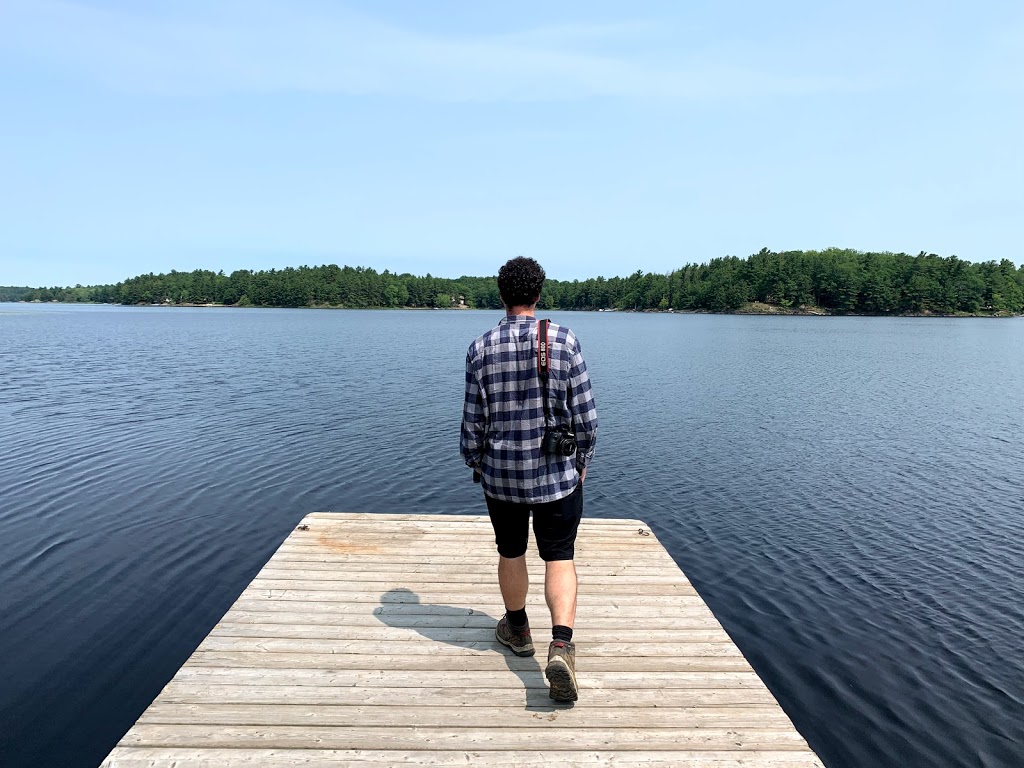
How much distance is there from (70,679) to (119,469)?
9.00 meters

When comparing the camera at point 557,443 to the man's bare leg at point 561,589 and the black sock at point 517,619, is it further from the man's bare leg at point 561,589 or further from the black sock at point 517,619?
the black sock at point 517,619

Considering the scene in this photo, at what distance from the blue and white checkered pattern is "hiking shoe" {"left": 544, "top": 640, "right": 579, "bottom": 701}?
3.16 feet

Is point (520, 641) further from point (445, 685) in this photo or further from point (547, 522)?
point (547, 522)

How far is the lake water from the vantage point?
6.62 metres

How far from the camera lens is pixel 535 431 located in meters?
3.97

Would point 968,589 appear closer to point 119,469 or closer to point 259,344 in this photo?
point 119,469

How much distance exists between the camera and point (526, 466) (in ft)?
13.0

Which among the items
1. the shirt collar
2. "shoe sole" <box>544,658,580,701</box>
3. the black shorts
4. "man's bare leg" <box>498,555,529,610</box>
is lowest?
"shoe sole" <box>544,658,580,701</box>

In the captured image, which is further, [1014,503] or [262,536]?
[1014,503]

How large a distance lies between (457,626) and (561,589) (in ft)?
4.51

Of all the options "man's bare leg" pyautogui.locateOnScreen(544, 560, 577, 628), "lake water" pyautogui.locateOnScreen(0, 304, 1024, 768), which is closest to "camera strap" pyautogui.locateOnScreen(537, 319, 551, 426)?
"man's bare leg" pyautogui.locateOnScreen(544, 560, 577, 628)

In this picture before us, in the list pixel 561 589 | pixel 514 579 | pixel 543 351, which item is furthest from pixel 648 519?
pixel 543 351

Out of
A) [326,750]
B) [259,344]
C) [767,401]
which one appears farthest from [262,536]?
[259,344]

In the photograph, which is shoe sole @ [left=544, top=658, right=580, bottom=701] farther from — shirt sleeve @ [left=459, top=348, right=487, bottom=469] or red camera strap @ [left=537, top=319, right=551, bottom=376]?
red camera strap @ [left=537, top=319, right=551, bottom=376]
